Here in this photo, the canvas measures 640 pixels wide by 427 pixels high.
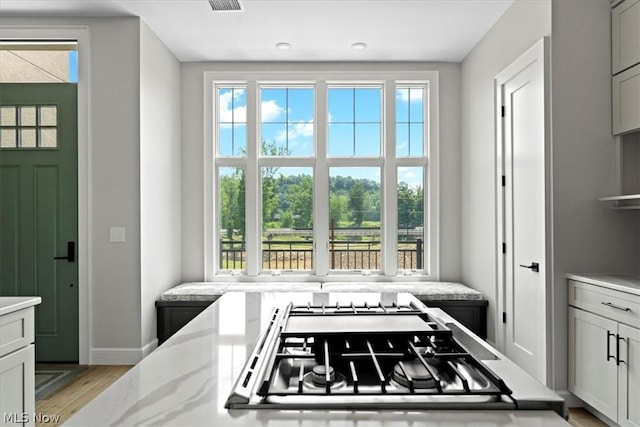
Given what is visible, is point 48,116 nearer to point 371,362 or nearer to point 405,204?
point 405,204

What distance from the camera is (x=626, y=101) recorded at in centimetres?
281

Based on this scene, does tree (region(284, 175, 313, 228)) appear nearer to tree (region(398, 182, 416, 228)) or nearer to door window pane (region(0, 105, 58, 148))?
tree (region(398, 182, 416, 228))

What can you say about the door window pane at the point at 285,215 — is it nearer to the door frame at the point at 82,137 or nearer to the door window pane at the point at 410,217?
the door window pane at the point at 410,217

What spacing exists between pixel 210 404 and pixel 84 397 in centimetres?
287

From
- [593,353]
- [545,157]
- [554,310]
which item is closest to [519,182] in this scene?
[545,157]

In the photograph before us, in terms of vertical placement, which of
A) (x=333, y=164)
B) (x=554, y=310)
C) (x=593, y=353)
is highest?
(x=333, y=164)

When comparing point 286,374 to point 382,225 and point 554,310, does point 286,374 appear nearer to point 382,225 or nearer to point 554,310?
point 554,310

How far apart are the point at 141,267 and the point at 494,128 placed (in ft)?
10.2

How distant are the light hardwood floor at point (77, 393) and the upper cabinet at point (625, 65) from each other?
377cm

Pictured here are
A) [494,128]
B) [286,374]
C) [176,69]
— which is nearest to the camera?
[286,374]

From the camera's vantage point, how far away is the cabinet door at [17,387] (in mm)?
1995

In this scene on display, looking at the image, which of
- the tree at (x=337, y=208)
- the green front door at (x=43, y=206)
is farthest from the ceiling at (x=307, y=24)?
the tree at (x=337, y=208)

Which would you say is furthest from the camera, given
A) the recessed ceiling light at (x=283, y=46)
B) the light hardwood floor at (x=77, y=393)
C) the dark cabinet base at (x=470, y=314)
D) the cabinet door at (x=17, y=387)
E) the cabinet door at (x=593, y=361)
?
the recessed ceiling light at (x=283, y=46)

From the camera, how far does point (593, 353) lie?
8.95 feet
